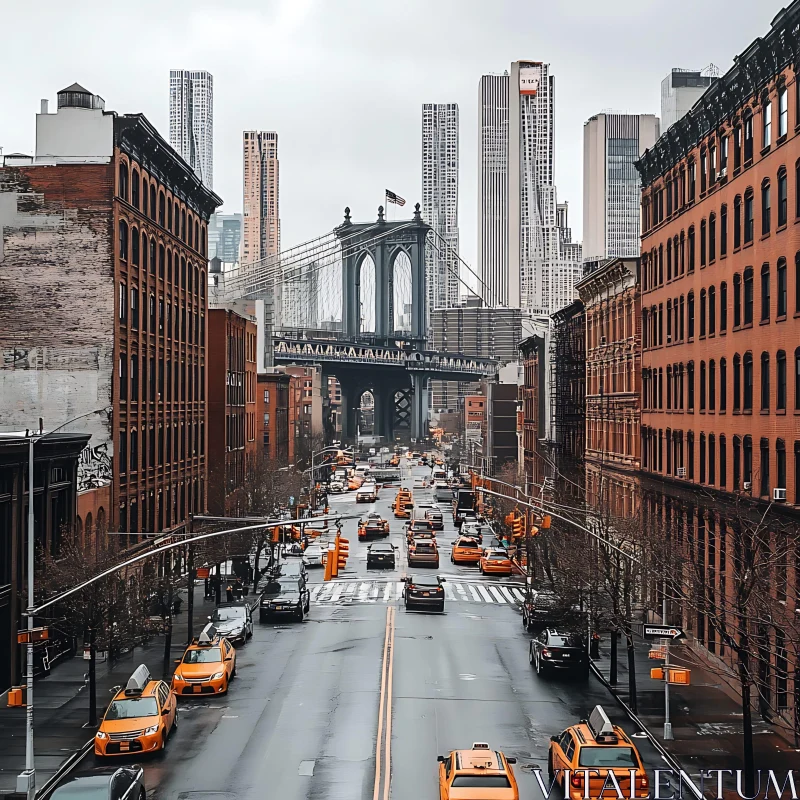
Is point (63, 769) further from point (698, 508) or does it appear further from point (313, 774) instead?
point (698, 508)

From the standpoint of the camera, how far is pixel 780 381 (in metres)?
34.7

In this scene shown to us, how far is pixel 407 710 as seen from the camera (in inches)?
1256

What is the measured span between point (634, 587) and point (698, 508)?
6025 mm

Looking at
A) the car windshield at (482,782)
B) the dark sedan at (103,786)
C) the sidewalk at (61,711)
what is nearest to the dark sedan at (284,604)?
the sidewalk at (61,711)

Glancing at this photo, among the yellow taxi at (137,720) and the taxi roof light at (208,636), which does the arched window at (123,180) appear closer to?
the taxi roof light at (208,636)

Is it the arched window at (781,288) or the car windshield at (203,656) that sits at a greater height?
the arched window at (781,288)

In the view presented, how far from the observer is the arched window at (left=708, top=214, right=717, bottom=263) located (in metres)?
43.4

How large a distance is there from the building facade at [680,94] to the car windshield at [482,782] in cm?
3835

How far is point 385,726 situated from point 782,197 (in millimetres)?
19295

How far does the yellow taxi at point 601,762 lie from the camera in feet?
72.0

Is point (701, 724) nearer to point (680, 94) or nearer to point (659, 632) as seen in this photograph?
point (659, 632)

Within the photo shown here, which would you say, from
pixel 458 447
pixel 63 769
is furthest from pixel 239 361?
pixel 458 447

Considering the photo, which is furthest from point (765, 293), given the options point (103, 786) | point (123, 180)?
point (123, 180)

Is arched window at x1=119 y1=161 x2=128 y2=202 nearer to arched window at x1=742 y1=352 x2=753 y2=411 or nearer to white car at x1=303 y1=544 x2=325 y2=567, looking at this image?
white car at x1=303 y1=544 x2=325 y2=567
